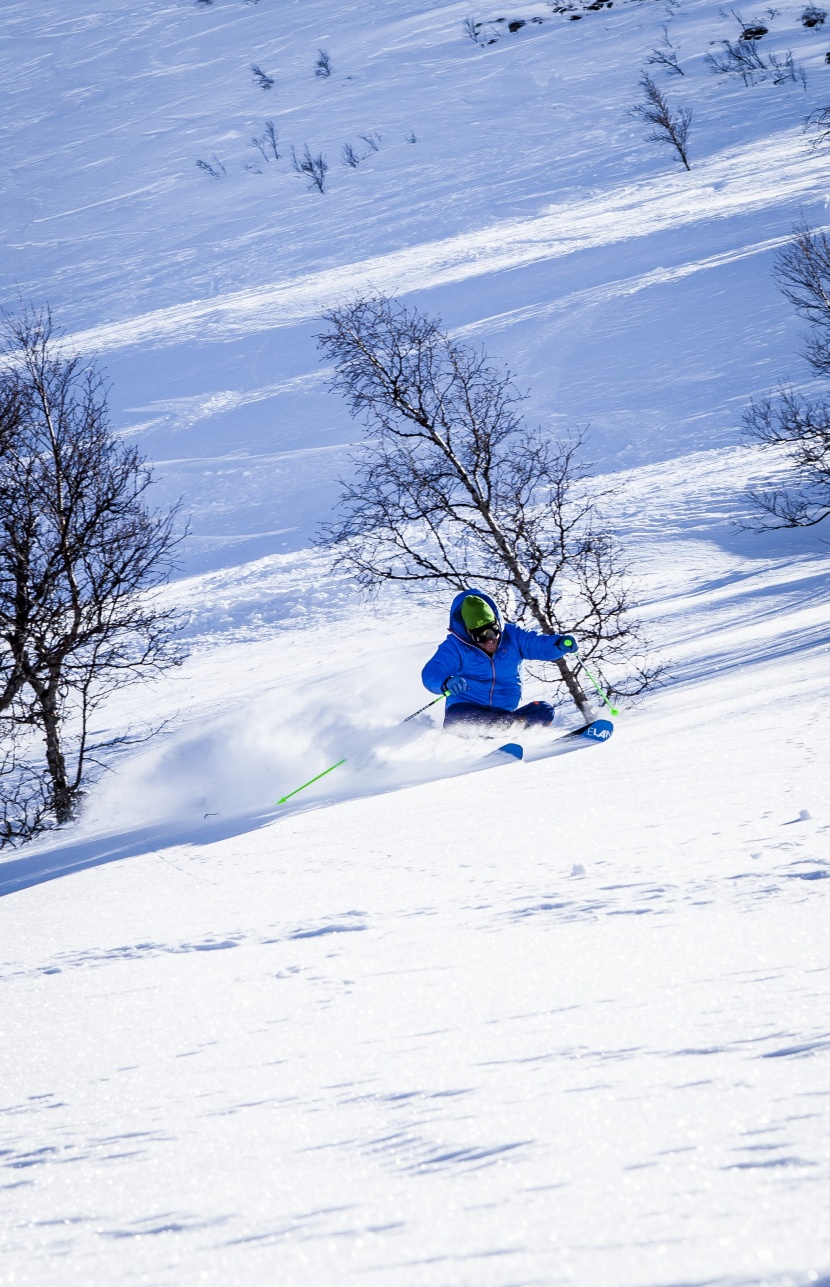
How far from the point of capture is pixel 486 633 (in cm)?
959

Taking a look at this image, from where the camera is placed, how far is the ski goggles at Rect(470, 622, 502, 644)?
9.55 metres

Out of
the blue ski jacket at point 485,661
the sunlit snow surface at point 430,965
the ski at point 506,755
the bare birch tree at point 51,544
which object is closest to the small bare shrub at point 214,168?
the sunlit snow surface at point 430,965

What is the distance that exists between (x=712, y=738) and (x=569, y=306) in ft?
124

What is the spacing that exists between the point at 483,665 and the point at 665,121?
50.9 metres

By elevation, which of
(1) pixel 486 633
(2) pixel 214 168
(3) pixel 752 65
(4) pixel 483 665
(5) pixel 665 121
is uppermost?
(2) pixel 214 168

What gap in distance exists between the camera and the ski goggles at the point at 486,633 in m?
9.55

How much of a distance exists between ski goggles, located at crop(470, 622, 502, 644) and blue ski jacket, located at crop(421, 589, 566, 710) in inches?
2.8

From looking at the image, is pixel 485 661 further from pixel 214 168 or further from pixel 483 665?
pixel 214 168

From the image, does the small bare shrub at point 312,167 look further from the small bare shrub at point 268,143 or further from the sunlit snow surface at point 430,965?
the sunlit snow surface at point 430,965

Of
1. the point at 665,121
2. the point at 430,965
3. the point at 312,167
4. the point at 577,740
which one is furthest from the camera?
the point at 312,167

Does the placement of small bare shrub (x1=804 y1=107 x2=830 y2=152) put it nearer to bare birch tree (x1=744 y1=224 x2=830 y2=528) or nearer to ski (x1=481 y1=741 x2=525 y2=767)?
bare birch tree (x1=744 y1=224 x2=830 y2=528)

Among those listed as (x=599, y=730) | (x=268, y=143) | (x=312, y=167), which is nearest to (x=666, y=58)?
(x=312, y=167)

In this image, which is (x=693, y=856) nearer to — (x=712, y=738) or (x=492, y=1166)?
(x=492, y=1166)

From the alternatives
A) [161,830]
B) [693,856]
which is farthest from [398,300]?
[693,856]
